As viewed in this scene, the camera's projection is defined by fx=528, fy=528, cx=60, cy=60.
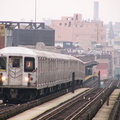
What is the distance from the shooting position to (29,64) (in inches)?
1319

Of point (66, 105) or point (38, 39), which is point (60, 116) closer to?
point (66, 105)

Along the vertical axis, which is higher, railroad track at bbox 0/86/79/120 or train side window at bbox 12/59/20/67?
train side window at bbox 12/59/20/67

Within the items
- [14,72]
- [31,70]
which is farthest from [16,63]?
[31,70]

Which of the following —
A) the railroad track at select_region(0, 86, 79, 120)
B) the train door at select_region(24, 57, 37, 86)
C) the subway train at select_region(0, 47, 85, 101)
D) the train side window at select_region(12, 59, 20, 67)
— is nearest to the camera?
the railroad track at select_region(0, 86, 79, 120)

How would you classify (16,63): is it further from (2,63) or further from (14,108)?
(14,108)

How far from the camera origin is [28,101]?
34344 millimetres

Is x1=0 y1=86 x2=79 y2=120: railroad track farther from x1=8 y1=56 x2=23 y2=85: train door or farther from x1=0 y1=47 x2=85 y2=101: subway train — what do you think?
x1=8 y1=56 x2=23 y2=85: train door

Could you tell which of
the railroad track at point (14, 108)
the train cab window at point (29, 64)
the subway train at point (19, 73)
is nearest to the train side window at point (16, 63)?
the subway train at point (19, 73)

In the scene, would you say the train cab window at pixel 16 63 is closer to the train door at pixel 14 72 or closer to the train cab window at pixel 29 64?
the train door at pixel 14 72

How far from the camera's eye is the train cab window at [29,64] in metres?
33.4

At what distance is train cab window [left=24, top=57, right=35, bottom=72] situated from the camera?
3341 cm

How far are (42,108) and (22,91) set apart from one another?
2.83 metres

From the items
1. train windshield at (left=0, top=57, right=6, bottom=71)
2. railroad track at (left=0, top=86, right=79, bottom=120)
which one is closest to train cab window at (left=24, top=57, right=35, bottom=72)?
train windshield at (left=0, top=57, right=6, bottom=71)

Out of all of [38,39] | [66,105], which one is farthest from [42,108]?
[38,39]
